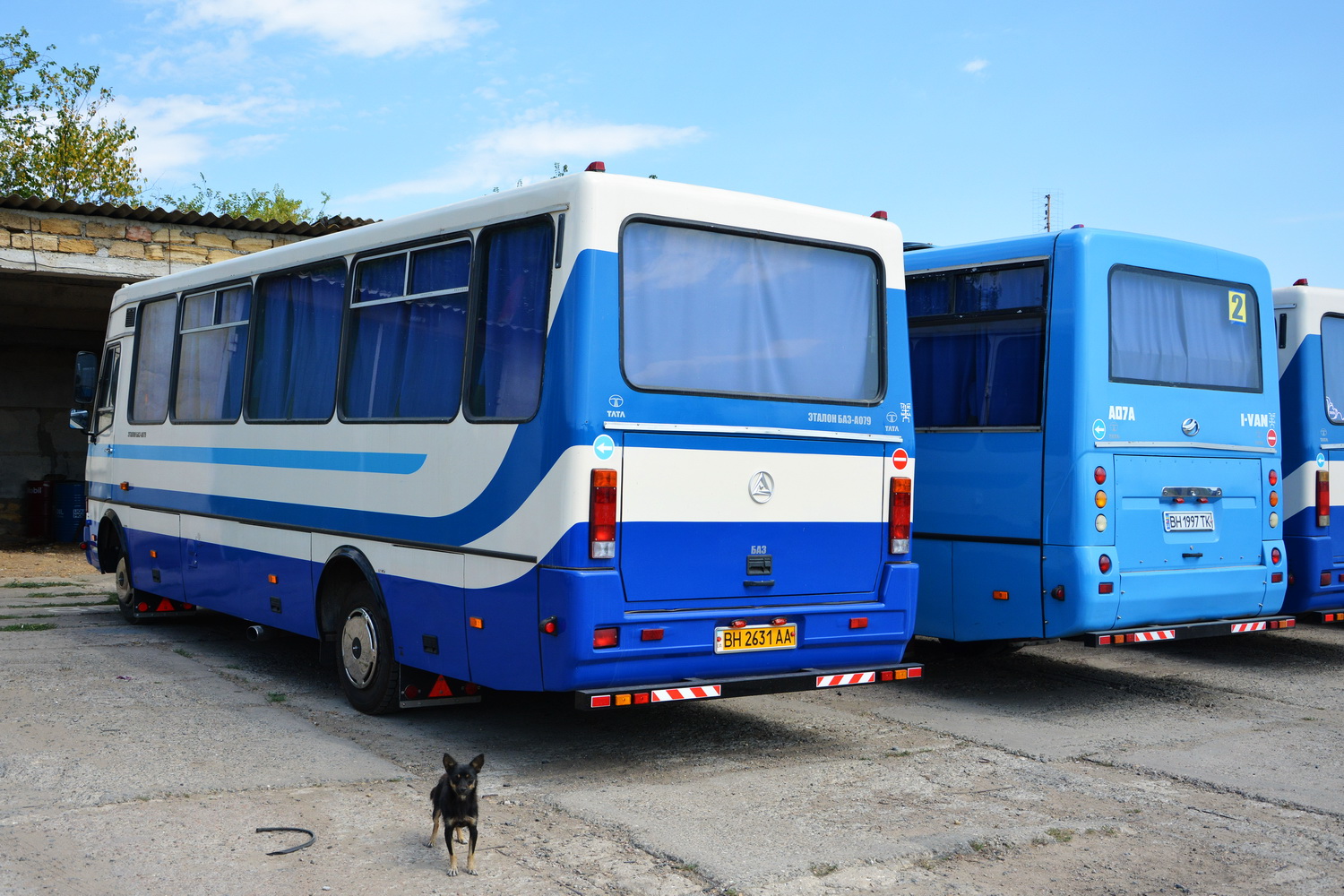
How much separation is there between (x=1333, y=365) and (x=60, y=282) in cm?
1522

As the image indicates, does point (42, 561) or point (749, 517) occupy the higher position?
point (749, 517)

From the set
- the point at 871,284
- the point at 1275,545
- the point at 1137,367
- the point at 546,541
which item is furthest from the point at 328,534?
the point at 1275,545

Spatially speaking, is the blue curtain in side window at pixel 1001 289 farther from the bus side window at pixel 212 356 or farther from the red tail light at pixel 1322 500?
the bus side window at pixel 212 356

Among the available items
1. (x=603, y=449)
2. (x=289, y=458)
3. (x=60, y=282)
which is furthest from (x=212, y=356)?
(x=60, y=282)

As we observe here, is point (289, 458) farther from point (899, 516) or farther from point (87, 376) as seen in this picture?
point (87, 376)

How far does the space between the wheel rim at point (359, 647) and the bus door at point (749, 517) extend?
7.00 ft

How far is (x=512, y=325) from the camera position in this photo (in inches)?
257

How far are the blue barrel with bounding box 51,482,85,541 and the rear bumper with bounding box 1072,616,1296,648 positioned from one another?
17.7 m

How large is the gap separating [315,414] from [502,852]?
400 centimetres

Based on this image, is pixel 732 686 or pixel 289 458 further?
pixel 289 458

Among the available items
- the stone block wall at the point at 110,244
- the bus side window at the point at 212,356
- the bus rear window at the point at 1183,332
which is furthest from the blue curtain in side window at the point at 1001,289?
the stone block wall at the point at 110,244

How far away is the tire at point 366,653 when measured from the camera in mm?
7473

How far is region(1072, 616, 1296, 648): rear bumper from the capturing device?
824 centimetres

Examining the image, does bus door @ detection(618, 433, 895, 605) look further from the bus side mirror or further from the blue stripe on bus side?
the bus side mirror
